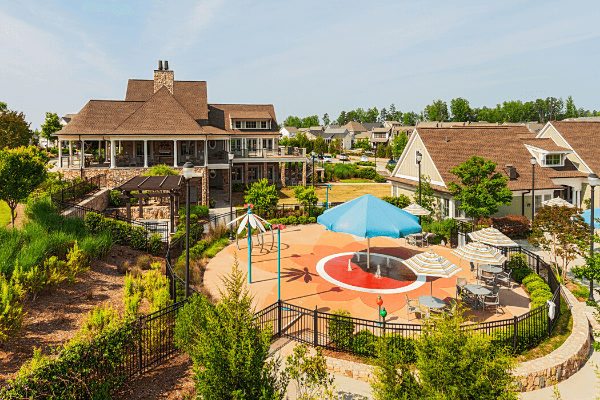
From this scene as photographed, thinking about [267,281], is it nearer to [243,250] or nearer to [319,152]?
[243,250]

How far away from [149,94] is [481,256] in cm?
3793

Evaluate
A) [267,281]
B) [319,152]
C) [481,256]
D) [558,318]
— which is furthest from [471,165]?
[319,152]

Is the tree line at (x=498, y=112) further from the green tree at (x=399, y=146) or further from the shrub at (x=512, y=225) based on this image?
the shrub at (x=512, y=225)

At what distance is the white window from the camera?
3083 centimetres

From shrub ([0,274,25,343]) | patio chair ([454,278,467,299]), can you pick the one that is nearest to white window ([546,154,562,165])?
patio chair ([454,278,467,299])

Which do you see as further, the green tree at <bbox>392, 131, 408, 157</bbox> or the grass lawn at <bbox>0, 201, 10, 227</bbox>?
the green tree at <bbox>392, 131, 408, 157</bbox>

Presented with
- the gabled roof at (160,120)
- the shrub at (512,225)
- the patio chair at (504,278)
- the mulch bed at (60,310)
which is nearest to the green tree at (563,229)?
the patio chair at (504,278)

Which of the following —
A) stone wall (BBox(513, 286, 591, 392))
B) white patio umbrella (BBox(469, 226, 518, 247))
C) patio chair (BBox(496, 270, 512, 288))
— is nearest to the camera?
stone wall (BBox(513, 286, 591, 392))

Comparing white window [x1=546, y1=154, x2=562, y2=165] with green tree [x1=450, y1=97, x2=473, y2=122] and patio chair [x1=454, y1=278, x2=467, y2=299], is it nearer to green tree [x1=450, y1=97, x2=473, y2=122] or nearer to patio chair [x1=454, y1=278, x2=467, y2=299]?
patio chair [x1=454, y1=278, x2=467, y2=299]

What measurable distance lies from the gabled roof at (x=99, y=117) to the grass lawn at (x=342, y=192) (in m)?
16.8

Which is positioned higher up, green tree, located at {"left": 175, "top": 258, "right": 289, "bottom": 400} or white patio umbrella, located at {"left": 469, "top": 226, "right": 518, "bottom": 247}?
white patio umbrella, located at {"left": 469, "top": 226, "right": 518, "bottom": 247}

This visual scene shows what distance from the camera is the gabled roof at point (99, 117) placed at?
104ft

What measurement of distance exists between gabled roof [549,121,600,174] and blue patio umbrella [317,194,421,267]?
2454 cm

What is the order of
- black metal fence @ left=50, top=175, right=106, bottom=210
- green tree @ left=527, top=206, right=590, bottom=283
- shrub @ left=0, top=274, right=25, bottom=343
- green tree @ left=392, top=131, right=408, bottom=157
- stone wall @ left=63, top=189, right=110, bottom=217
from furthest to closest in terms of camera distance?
1. green tree @ left=392, top=131, right=408, bottom=157
2. black metal fence @ left=50, top=175, right=106, bottom=210
3. stone wall @ left=63, top=189, right=110, bottom=217
4. green tree @ left=527, top=206, right=590, bottom=283
5. shrub @ left=0, top=274, right=25, bottom=343
